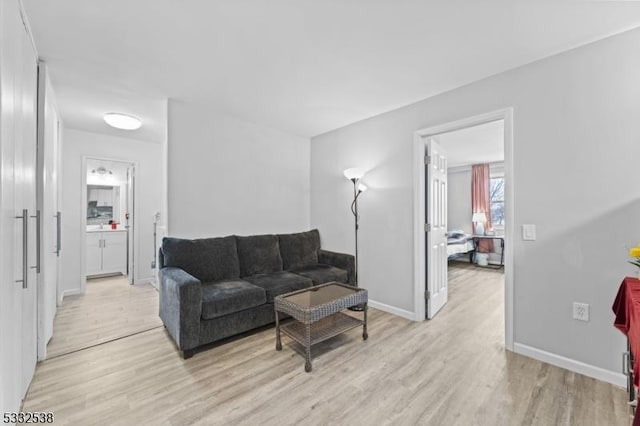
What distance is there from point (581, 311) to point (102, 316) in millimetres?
4751

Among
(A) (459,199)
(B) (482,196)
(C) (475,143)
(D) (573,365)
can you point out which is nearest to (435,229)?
(D) (573,365)

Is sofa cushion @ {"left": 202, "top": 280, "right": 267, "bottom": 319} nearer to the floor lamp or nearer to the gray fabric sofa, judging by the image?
the gray fabric sofa

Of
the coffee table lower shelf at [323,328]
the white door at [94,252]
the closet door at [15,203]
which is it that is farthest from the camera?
the white door at [94,252]

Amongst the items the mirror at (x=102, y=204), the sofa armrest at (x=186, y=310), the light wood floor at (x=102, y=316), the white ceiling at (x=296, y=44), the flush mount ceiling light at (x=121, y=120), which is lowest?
the light wood floor at (x=102, y=316)

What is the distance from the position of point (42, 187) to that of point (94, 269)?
3.57 m

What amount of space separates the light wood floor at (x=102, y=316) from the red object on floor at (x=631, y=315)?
3671mm

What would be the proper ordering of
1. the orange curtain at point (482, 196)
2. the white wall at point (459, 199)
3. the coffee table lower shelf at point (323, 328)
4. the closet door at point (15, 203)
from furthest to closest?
the white wall at point (459, 199) < the orange curtain at point (482, 196) < the coffee table lower shelf at point (323, 328) < the closet door at point (15, 203)

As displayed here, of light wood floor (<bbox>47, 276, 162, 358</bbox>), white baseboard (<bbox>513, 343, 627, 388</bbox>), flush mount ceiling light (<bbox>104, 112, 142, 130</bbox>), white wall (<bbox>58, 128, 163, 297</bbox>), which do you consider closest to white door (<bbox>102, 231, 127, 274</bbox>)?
light wood floor (<bbox>47, 276, 162, 358</bbox>)

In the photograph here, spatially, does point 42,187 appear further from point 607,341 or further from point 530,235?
point 607,341

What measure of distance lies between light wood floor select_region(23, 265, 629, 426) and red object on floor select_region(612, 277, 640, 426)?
1.94ft

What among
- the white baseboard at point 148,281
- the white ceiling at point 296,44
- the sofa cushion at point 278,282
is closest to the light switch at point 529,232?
the white ceiling at point 296,44

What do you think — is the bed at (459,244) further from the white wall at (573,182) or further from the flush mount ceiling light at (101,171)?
the flush mount ceiling light at (101,171)

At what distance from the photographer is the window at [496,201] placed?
254 inches

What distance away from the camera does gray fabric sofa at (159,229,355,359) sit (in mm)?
2293
